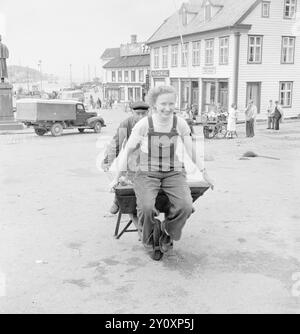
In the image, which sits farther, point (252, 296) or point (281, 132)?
point (281, 132)

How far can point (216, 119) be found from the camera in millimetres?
23266

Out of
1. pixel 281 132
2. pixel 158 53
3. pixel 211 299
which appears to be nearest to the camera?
pixel 211 299

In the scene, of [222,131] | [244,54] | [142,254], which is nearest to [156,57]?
[244,54]

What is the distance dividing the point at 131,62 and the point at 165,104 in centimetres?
6067

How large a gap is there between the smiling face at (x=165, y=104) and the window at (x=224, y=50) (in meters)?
27.3

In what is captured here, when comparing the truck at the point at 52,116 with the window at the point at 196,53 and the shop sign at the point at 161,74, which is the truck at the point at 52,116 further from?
the shop sign at the point at 161,74

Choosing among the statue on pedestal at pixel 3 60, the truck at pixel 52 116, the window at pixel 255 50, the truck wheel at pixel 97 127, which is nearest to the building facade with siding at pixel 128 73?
the window at pixel 255 50

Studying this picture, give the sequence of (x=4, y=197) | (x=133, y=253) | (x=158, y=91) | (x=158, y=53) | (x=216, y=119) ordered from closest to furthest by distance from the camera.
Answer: (x=158, y=91)
(x=133, y=253)
(x=4, y=197)
(x=216, y=119)
(x=158, y=53)

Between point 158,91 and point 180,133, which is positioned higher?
point 158,91

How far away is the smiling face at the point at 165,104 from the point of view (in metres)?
5.17

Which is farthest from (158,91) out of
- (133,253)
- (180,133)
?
(133,253)

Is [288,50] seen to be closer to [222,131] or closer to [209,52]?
[209,52]

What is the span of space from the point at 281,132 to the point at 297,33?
1093 cm

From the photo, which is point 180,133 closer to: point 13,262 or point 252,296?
point 252,296
